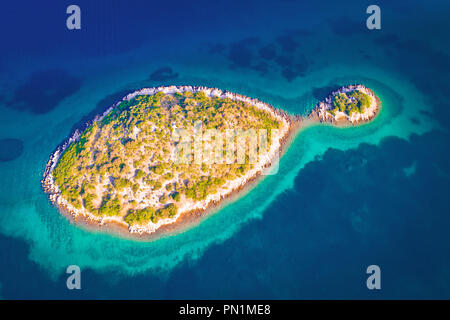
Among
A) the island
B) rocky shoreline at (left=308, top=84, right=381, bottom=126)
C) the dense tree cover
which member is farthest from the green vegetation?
the dense tree cover

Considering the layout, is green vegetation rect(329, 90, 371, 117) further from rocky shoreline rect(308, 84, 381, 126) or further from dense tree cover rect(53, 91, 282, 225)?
dense tree cover rect(53, 91, 282, 225)

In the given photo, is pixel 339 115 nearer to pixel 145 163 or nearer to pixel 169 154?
pixel 169 154

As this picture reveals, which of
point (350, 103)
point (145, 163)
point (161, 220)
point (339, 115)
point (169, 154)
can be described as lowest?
point (161, 220)

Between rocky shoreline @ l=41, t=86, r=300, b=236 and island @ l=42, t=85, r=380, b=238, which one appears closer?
rocky shoreline @ l=41, t=86, r=300, b=236

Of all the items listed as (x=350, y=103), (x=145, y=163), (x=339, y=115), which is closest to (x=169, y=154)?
(x=145, y=163)

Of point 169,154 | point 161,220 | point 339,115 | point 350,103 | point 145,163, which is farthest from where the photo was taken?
point 350,103

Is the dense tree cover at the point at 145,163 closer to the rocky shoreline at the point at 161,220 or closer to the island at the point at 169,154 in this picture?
the island at the point at 169,154
